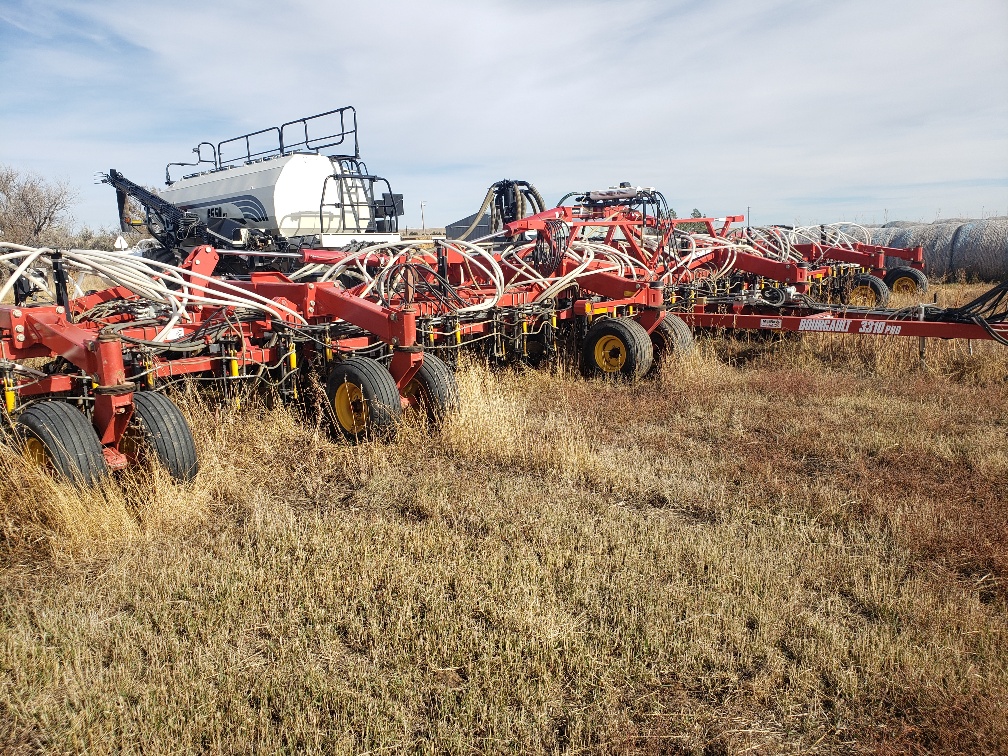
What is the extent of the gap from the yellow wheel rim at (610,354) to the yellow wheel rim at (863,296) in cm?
605

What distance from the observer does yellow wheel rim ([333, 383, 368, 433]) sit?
5387 mm

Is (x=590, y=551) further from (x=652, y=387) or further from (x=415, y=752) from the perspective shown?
(x=652, y=387)

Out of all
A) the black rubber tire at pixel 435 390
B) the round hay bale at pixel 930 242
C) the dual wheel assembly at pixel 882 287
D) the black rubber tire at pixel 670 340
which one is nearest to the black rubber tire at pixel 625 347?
the black rubber tire at pixel 670 340

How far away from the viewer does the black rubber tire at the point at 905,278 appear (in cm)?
1270

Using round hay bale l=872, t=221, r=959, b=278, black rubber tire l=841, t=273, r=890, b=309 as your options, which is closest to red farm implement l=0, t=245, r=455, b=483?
black rubber tire l=841, t=273, r=890, b=309

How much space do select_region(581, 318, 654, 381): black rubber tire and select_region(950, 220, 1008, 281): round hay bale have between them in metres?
12.7

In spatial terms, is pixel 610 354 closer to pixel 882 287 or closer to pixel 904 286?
pixel 882 287

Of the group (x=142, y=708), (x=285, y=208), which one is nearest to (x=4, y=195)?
(x=285, y=208)

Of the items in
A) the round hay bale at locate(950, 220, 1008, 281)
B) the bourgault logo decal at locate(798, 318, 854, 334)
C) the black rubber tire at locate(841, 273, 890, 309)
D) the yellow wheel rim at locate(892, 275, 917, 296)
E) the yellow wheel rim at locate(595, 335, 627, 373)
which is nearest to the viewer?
the bourgault logo decal at locate(798, 318, 854, 334)

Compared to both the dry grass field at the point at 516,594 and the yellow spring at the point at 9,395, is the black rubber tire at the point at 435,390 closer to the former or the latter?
the dry grass field at the point at 516,594

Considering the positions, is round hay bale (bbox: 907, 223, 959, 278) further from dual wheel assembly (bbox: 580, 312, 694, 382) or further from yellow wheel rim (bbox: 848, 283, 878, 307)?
dual wheel assembly (bbox: 580, 312, 694, 382)

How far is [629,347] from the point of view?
281 inches

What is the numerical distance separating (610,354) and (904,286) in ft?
27.5

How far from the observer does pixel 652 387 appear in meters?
6.95
